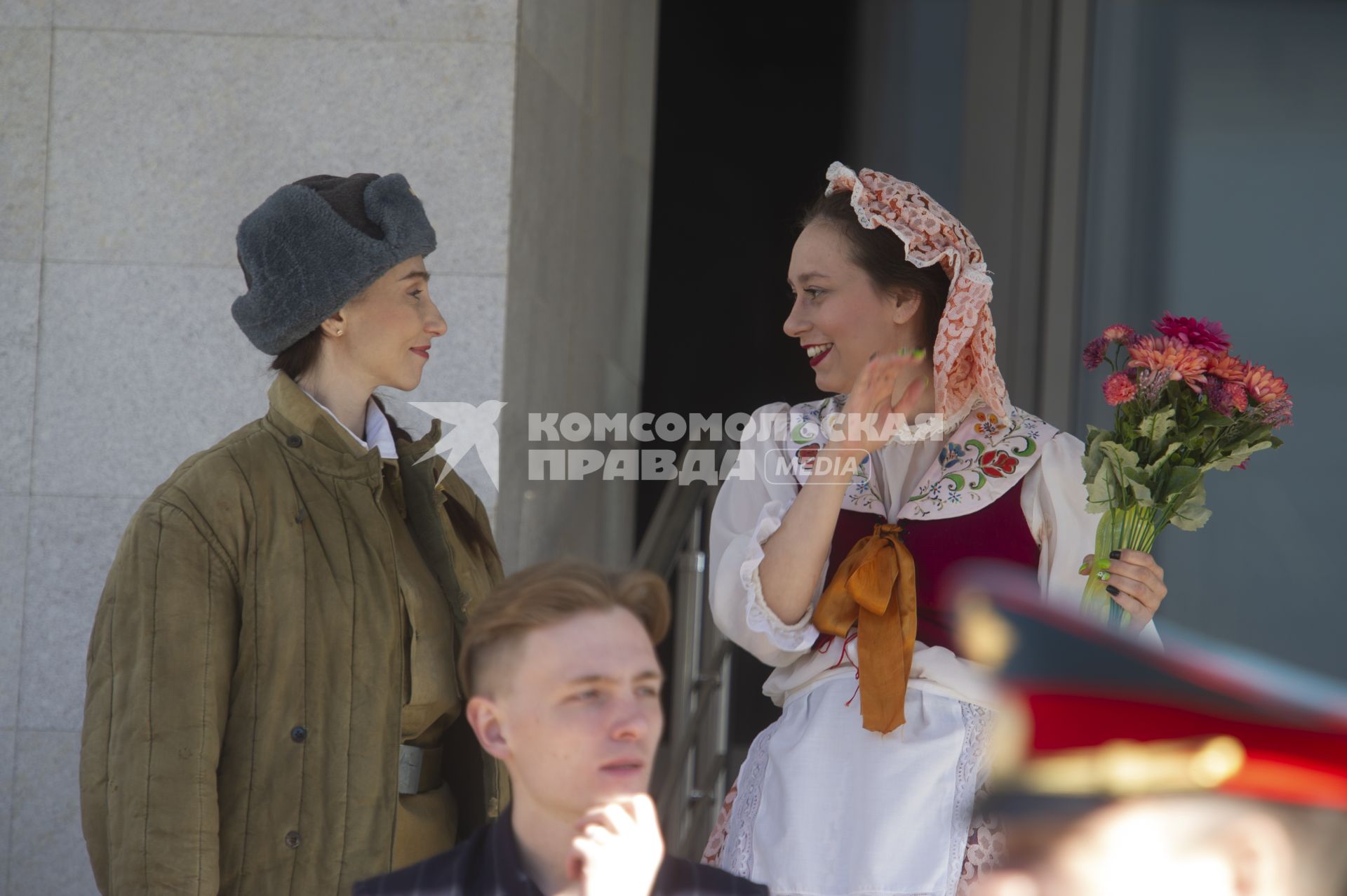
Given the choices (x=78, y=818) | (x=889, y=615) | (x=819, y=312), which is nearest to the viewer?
(x=889, y=615)

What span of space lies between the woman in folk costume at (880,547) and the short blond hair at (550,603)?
0.43 meters

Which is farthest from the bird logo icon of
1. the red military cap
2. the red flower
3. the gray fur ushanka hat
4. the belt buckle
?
the red military cap

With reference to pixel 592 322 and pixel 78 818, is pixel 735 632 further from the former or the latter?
pixel 592 322

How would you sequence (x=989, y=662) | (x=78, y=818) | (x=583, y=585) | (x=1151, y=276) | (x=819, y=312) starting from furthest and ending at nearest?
(x=1151, y=276), (x=78, y=818), (x=819, y=312), (x=583, y=585), (x=989, y=662)

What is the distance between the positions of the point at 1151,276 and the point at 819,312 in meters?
1.91

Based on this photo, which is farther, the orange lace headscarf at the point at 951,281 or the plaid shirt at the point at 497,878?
the orange lace headscarf at the point at 951,281

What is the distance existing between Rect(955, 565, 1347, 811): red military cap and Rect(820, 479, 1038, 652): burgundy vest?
5.03 ft

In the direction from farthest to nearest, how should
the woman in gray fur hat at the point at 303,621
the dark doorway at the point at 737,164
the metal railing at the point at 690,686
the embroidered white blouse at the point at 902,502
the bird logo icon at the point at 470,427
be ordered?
1. the dark doorway at the point at 737,164
2. the metal railing at the point at 690,686
3. the bird logo icon at the point at 470,427
4. the embroidered white blouse at the point at 902,502
5. the woman in gray fur hat at the point at 303,621

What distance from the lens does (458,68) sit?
10.3 ft

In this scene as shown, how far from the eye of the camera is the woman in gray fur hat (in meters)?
2.03

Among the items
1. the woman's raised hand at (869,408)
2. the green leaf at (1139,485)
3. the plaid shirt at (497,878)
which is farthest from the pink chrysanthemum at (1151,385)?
the plaid shirt at (497,878)

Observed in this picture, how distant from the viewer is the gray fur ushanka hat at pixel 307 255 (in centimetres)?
225

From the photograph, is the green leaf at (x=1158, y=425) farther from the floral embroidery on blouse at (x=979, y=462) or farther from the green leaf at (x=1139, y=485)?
the floral embroidery on blouse at (x=979, y=462)

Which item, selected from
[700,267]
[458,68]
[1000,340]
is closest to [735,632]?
[458,68]
